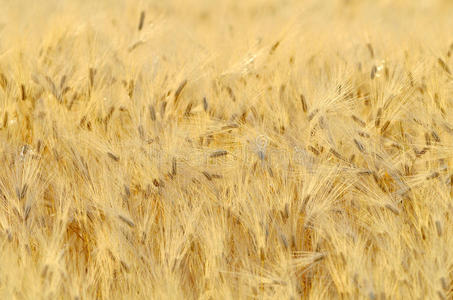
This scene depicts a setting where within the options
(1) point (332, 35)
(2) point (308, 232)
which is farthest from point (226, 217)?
(1) point (332, 35)

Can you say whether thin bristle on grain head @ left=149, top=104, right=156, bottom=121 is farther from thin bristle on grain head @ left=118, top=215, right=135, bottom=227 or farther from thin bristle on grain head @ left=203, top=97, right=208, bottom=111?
thin bristle on grain head @ left=118, top=215, right=135, bottom=227

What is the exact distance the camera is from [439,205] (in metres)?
1.71

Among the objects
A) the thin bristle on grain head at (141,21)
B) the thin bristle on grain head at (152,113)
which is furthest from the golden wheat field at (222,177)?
the thin bristle on grain head at (141,21)

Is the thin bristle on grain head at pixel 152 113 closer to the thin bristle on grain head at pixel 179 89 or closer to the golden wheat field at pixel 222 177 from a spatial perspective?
the golden wheat field at pixel 222 177

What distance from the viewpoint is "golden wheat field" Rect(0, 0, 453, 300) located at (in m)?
1.63

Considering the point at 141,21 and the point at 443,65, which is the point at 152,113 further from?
the point at 443,65

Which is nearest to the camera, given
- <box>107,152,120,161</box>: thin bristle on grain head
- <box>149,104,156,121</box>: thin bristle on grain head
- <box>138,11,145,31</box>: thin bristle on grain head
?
<box>107,152,120,161</box>: thin bristle on grain head

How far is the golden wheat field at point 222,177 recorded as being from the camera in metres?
1.63

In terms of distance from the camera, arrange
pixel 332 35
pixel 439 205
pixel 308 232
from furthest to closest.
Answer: pixel 332 35, pixel 308 232, pixel 439 205

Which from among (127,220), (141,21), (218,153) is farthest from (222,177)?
(141,21)

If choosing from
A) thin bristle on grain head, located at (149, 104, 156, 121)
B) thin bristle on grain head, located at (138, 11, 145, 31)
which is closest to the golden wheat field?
thin bristle on grain head, located at (149, 104, 156, 121)

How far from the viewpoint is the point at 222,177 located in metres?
1.89

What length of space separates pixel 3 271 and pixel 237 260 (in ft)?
2.13

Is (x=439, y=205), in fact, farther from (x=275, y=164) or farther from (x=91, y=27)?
(x=91, y=27)
